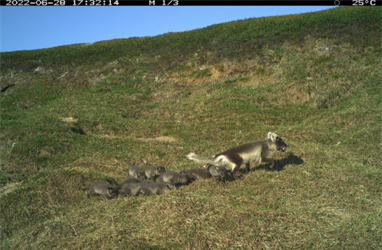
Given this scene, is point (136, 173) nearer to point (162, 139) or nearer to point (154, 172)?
point (154, 172)

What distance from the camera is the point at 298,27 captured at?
2423 cm

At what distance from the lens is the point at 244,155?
8008 mm

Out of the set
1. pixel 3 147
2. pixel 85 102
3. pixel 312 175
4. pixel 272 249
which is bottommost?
pixel 85 102

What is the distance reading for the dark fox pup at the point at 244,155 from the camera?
776 centimetres

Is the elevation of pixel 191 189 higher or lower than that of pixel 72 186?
higher

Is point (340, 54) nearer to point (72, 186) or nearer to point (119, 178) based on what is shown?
point (119, 178)

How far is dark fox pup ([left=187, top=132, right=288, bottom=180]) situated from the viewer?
7758mm

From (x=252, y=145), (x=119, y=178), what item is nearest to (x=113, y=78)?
(x=119, y=178)

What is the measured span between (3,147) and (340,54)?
17563 millimetres

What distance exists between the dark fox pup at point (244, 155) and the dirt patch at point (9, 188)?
425 cm

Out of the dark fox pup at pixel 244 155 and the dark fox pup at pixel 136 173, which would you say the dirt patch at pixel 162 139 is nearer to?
the dark fox pup at pixel 136 173

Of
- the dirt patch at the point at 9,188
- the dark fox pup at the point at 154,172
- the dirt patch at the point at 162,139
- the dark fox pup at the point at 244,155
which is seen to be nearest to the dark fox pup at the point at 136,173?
the dark fox pup at the point at 154,172

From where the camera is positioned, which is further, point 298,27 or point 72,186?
point 298,27

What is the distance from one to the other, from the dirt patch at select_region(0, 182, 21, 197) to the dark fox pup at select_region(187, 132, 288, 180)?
4.25m
